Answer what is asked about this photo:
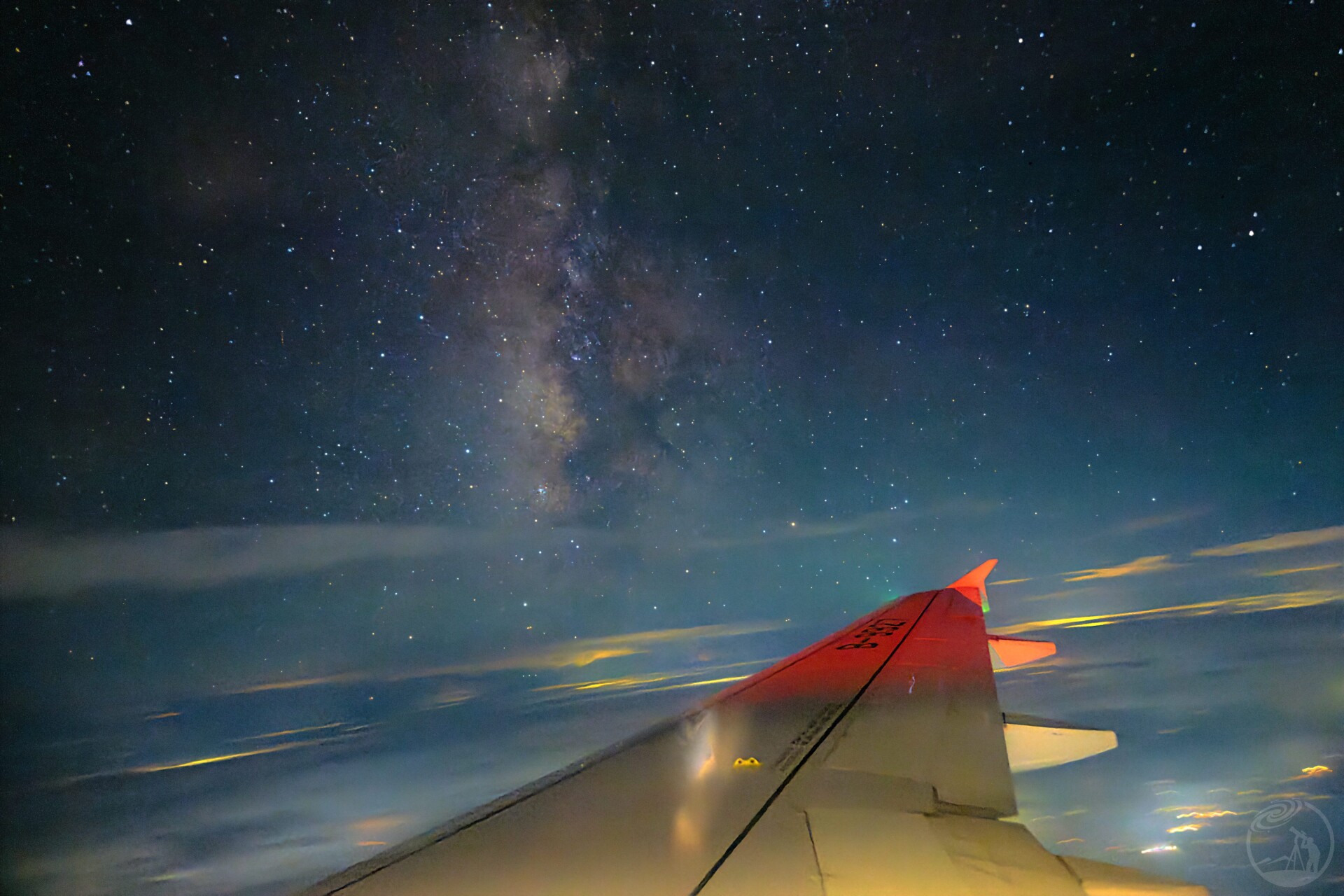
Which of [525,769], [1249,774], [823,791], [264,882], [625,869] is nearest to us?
[625,869]

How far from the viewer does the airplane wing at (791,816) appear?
133 centimetres

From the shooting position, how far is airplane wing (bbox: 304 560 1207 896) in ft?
4.36

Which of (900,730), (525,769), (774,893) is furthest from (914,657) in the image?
(525,769)

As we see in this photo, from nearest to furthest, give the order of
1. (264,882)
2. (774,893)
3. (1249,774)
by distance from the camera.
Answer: (774,893) < (1249,774) < (264,882)

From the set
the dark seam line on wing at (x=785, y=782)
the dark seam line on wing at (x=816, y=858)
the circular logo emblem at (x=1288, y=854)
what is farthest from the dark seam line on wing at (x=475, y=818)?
the circular logo emblem at (x=1288, y=854)

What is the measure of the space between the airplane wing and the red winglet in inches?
171

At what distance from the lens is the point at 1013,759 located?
270 cm

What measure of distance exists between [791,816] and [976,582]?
6.79m

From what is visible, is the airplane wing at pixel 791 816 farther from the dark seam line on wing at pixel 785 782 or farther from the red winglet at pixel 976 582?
the red winglet at pixel 976 582

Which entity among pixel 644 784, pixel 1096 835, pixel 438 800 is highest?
pixel 644 784

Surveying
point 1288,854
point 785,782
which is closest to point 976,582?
point 1288,854

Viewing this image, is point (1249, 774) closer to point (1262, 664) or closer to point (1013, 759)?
point (1262, 664)

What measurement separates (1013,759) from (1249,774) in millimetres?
72736

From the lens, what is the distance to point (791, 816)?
1.69 metres
